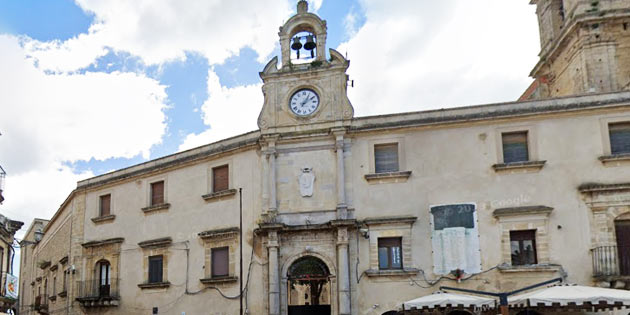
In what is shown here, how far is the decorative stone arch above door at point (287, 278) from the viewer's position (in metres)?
24.1

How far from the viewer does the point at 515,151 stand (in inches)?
938

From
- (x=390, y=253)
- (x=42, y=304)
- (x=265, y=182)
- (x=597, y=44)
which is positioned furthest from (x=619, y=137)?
(x=42, y=304)

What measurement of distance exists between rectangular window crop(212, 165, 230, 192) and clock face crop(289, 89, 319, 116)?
145 inches

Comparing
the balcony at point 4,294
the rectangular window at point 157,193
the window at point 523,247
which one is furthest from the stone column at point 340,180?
the balcony at point 4,294

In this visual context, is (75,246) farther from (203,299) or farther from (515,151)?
(515,151)

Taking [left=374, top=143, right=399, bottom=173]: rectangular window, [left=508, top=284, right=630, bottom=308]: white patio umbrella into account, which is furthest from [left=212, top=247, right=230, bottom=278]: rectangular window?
[left=508, top=284, right=630, bottom=308]: white patio umbrella

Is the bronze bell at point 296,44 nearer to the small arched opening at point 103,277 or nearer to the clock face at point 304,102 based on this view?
the clock face at point 304,102

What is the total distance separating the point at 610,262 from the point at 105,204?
20.7 metres

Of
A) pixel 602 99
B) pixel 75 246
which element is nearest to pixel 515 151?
pixel 602 99

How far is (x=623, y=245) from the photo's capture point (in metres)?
22.3

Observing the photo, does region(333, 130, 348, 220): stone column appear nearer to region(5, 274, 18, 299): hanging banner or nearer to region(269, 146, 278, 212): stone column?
region(269, 146, 278, 212): stone column

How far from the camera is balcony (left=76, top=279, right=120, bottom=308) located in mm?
28984

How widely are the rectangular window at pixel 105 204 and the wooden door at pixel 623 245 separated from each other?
20.4 metres

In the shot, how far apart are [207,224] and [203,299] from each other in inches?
110
